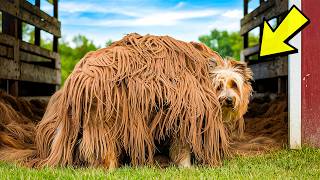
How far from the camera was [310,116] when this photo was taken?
16.1 ft

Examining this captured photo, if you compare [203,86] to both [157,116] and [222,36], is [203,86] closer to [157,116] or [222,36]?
[157,116]

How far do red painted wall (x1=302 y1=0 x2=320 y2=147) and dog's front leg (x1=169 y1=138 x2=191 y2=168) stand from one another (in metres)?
1.47

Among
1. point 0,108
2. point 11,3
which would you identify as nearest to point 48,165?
point 0,108

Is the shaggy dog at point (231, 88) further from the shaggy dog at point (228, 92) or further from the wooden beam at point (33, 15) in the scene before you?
the wooden beam at point (33, 15)

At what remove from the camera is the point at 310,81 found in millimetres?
4895

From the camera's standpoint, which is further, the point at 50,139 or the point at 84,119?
the point at 50,139

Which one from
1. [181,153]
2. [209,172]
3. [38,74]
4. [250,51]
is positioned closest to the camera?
[209,172]

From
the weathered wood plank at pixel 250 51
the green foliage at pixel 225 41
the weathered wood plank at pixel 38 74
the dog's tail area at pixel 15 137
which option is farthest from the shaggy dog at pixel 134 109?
the green foliage at pixel 225 41

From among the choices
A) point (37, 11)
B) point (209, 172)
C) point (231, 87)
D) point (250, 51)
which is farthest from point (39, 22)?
point (209, 172)

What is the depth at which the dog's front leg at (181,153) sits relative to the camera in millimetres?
3854

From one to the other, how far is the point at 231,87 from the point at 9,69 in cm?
355

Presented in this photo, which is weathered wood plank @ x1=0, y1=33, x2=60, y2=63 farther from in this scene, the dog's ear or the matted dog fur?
the dog's ear

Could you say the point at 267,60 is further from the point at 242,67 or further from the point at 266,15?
the point at 242,67

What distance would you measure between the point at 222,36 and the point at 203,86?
43.5 m
